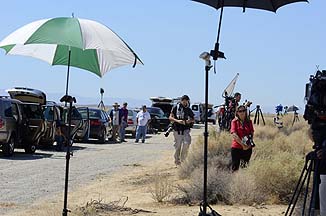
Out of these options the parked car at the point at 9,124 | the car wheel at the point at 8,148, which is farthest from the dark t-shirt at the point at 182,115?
the car wheel at the point at 8,148

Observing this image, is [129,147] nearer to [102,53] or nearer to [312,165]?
[102,53]

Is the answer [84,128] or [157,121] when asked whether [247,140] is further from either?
[157,121]

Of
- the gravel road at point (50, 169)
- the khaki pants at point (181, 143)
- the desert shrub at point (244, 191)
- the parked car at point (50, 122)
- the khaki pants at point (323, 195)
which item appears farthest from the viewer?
the parked car at point (50, 122)

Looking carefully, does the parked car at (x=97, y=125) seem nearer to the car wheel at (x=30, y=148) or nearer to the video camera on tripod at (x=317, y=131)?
the car wheel at (x=30, y=148)

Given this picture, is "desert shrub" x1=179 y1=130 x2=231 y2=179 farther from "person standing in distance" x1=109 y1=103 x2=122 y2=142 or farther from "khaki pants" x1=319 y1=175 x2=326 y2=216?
"person standing in distance" x1=109 y1=103 x2=122 y2=142

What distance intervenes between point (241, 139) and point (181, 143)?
4.95 metres

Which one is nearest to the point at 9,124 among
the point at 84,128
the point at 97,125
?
the point at 84,128

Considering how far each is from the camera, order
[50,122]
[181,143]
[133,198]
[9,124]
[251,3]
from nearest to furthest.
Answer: [251,3]
[133,198]
[181,143]
[9,124]
[50,122]

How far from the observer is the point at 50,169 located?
54.4 ft

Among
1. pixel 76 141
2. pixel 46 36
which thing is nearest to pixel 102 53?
pixel 46 36

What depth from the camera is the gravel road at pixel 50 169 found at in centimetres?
1219

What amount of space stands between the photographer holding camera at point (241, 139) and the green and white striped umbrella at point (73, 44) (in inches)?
132

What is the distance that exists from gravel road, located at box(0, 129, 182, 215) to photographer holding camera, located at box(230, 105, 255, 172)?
3.40 meters

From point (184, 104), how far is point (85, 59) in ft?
23.5
